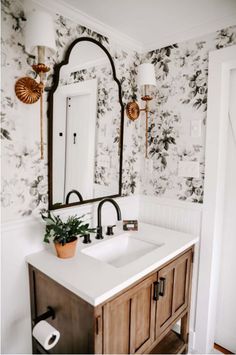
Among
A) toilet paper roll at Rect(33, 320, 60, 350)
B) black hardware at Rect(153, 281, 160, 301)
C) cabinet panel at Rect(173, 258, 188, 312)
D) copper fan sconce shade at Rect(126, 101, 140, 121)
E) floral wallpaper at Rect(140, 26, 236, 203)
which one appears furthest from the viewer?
copper fan sconce shade at Rect(126, 101, 140, 121)

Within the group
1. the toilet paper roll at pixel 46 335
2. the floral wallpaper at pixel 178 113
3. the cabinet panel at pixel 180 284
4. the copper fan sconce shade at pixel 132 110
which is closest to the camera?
the toilet paper roll at pixel 46 335

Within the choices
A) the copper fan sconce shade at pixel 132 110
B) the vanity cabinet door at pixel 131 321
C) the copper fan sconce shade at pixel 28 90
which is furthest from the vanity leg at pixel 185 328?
the copper fan sconce shade at pixel 28 90

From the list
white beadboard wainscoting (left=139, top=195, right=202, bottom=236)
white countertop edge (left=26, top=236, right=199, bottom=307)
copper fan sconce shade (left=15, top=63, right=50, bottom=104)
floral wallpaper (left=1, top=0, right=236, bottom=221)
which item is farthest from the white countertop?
copper fan sconce shade (left=15, top=63, right=50, bottom=104)

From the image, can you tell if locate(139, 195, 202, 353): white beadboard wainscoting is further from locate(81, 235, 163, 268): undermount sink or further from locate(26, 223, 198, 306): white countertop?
locate(81, 235, 163, 268): undermount sink

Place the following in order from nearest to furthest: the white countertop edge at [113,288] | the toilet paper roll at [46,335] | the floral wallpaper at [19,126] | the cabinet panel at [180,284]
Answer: the white countertop edge at [113,288]
the toilet paper roll at [46,335]
the floral wallpaper at [19,126]
the cabinet panel at [180,284]

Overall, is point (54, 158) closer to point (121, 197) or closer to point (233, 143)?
point (121, 197)

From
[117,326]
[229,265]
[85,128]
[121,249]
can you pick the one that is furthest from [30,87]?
[229,265]

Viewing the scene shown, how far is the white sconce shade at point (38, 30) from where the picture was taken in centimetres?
119

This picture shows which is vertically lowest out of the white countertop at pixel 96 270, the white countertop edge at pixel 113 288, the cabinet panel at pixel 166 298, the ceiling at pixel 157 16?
the cabinet panel at pixel 166 298

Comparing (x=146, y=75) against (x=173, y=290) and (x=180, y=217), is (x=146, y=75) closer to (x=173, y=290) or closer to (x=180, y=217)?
(x=180, y=217)

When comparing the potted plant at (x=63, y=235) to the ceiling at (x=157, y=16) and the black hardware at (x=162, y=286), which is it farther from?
the ceiling at (x=157, y=16)

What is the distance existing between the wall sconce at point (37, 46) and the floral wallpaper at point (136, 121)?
0.14 feet

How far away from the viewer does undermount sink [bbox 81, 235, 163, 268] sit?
5.23ft

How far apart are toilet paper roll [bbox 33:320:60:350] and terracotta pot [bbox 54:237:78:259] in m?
0.33
